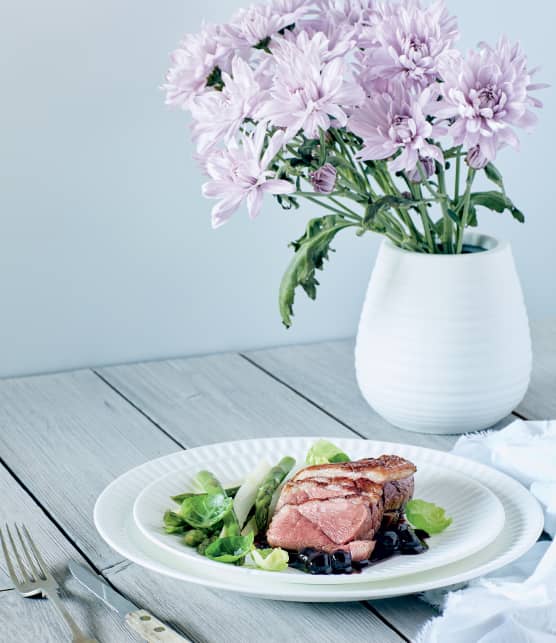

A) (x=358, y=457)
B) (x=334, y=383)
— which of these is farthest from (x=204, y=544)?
(x=334, y=383)

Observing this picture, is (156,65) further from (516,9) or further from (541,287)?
(541,287)

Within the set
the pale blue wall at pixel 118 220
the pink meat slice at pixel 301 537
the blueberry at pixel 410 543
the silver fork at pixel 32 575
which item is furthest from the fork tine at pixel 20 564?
the pale blue wall at pixel 118 220

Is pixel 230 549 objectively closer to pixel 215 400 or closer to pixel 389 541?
pixel 389 541

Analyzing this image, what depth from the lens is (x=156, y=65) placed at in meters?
1.57

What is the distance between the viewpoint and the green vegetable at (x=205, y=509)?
3.00 ft

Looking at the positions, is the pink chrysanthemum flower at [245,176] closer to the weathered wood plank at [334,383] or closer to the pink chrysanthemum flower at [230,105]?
the pink chrysanthemum flower at [230,105]

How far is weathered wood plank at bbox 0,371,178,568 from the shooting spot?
3.59ft

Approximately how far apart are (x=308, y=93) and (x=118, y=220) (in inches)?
24.2

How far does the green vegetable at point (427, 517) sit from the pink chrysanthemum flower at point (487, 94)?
0.36m

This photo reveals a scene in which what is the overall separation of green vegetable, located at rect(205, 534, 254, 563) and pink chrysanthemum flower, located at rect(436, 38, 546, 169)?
0.45 metres

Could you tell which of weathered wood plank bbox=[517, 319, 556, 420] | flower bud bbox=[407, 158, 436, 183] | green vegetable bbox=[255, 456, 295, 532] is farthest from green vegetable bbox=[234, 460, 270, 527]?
weathered wood plank bbox=[517, 319, 556, 420]

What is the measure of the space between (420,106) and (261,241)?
659 mm

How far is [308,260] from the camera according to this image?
1.22 m

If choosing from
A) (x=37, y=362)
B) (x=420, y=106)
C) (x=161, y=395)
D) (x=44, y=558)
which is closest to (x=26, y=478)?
(x=44, y=558)
